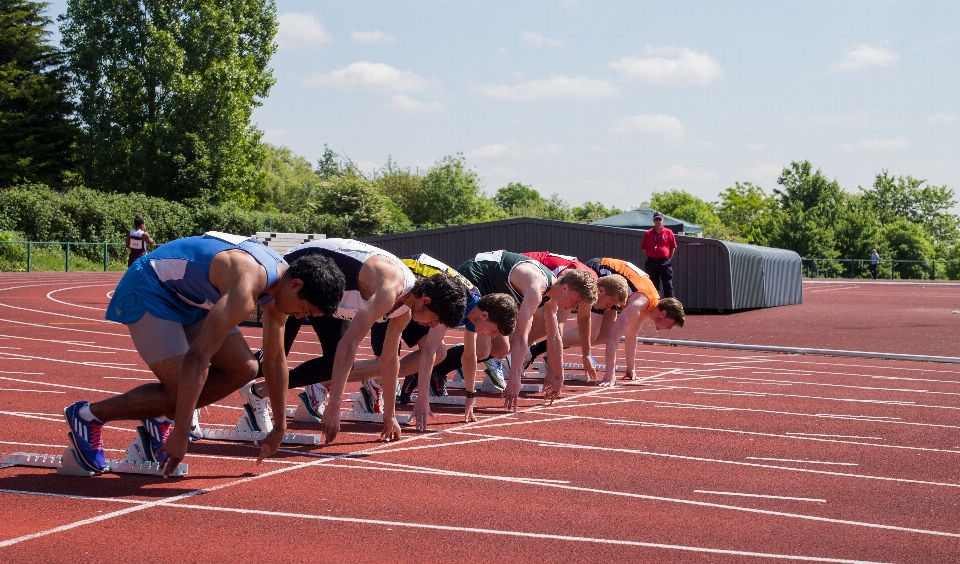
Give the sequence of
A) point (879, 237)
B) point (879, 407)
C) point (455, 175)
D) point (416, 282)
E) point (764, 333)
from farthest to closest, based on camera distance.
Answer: point (455, 175) → point (879, 237) → point (764, 333) → point (879, 407) → point (416, 282)

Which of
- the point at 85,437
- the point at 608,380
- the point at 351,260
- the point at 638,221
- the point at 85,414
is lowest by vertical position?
the point at 608,380

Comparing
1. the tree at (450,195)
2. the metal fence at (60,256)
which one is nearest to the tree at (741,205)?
the tree at (450,195)

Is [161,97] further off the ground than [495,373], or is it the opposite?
[161,97]

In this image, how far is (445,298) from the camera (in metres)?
6.04

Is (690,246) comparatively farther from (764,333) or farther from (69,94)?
(69,94)

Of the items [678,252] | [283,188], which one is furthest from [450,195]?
[678,252]

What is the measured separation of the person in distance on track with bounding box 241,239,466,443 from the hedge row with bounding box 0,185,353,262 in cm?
3207

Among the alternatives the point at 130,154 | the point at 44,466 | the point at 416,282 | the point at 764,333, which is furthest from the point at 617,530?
the point at 130,154

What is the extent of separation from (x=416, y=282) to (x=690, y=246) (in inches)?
666

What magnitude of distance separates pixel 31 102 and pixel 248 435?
1921 inches

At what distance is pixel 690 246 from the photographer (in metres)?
22.6

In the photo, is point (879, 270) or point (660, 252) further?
point (879, 270)

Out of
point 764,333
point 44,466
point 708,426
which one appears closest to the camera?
point 44,466

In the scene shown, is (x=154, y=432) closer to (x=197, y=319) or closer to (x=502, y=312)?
(x=197, y=319)
